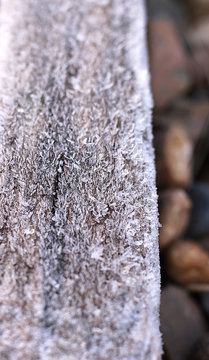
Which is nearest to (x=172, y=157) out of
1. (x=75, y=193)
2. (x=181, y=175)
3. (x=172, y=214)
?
(x=181, y=175)

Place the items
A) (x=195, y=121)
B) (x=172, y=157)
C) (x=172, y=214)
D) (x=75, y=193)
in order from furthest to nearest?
(x=195, y=121) < (x=172, y=157) < (x=172, y=214) < (x=75, y=193)

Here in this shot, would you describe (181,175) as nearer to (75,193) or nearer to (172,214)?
(172,214)

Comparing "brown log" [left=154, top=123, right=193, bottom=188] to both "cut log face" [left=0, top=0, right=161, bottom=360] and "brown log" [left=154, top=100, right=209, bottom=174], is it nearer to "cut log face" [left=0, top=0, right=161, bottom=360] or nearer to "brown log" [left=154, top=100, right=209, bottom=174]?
"brown log" [left=154, top=100, right=209, bottom=174]

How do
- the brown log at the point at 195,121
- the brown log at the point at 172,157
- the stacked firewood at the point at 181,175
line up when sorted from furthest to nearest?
the brown log at the point at 195,121
the brown log at the point at 172,157
the stacked firewood at the point at 181,175

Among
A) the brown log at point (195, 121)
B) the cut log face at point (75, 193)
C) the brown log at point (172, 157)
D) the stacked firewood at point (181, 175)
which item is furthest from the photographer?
the brown log at point (195, 121)

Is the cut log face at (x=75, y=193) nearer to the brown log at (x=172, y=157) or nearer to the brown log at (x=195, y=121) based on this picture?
the brown log at (x=172, y=157)

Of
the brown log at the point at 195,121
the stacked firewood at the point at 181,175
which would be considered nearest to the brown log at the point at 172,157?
the stacked firewood at the point at 181,175
